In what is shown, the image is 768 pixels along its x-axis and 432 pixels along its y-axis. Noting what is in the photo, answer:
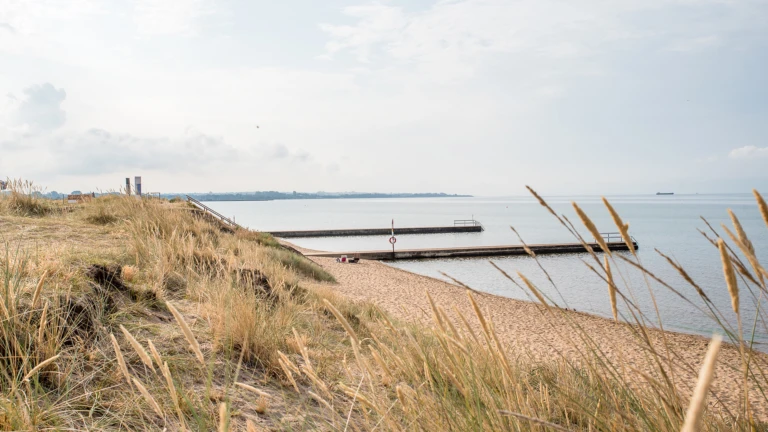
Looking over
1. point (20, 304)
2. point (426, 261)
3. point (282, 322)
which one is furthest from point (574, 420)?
point (426, 261)

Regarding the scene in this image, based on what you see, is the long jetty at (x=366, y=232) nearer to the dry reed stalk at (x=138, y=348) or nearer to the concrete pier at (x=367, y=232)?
the concrete pier at (x=367, y=232)

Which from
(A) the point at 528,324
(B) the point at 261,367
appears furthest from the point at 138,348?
(A) the point at 528,324

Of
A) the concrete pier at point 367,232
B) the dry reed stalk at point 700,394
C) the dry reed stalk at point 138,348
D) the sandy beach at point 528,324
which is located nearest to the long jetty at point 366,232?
the concrete pier at point 367,232

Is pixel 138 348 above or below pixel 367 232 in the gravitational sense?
above

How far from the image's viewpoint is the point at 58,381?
2.71 m

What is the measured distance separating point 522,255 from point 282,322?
121 ft

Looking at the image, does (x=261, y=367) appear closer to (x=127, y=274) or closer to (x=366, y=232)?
(x=127, y=274)

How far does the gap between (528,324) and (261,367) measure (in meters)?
12.3

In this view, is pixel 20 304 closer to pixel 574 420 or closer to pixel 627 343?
pixel 574 420

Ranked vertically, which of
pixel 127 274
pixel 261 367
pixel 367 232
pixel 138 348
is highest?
pixel 138 348

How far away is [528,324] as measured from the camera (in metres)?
15.0

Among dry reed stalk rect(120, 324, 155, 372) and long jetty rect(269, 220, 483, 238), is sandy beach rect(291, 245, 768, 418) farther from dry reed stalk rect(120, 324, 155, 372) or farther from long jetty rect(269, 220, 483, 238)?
long jetty rect(269, 220, 483, 238)

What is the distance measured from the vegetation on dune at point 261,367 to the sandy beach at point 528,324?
94.4 inches

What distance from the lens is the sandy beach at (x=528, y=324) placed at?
948cm
